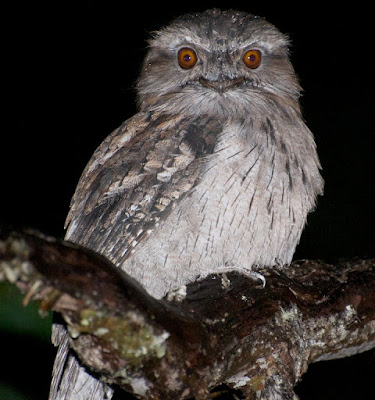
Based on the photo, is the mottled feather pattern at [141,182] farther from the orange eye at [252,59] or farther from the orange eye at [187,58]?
the orange eye at [252,59]

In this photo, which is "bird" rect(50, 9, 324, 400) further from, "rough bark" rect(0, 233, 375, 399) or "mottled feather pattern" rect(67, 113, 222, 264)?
"rough bark" rect(0, 233, 375, 399)

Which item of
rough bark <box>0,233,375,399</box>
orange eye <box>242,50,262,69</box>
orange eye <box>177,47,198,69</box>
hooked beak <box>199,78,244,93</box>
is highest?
orange eye <box>177,47,198,69</box>

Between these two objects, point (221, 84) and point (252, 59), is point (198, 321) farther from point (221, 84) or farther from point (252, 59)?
point (252, 59)

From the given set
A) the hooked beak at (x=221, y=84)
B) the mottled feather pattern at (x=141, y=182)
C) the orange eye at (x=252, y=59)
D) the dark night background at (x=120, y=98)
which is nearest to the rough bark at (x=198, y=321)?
the mottled feather pattern at (x=141, y=182)

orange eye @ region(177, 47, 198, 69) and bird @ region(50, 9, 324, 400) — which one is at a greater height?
orange eye @ region(177, 47, 198, 69)

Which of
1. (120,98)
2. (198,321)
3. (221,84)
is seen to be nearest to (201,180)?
(221,84)

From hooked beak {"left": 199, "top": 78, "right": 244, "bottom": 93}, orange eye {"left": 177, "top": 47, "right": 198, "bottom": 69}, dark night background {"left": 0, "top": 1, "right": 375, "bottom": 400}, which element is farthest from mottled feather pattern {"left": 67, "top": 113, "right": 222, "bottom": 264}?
dark night background {"left": 0, "top": 1, "right": 375, "bottom": 400}
